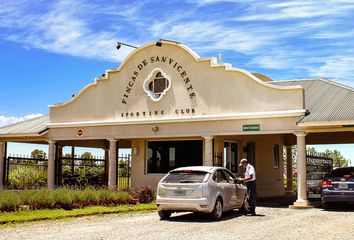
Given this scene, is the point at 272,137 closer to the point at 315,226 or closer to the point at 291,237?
the point at 315,226

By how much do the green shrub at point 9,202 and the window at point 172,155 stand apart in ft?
30.0

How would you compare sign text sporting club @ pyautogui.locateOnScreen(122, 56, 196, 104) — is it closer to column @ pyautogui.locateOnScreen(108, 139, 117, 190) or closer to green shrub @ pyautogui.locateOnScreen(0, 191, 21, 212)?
column @ pyautogui.locateOnScreen(108, 139, 117, 190)

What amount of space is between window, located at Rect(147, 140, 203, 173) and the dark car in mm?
6883

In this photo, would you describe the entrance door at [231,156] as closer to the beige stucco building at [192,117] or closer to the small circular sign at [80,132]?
the beige stucco building at [192,117]

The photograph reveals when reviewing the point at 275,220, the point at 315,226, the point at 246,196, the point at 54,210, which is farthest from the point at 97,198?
the point at 315,226

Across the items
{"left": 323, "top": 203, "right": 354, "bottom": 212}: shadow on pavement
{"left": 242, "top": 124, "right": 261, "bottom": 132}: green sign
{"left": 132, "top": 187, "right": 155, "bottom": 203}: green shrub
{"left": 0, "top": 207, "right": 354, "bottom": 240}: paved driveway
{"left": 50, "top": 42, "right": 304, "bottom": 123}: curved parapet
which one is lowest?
{"left": 323, "top": 203, "right": 354, "bottom": 212}: shadow on pavement

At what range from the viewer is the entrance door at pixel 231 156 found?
2336cm

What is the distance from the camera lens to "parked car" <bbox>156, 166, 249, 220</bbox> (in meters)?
14.2

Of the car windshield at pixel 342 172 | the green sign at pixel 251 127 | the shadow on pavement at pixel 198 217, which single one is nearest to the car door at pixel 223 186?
the shadow on pavement at pixel 198 217

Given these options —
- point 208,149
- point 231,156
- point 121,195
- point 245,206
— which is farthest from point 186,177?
point 231,156

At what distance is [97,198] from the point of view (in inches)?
727

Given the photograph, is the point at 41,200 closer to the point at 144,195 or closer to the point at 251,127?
the point at 144,195

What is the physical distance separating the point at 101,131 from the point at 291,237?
47.2 ft

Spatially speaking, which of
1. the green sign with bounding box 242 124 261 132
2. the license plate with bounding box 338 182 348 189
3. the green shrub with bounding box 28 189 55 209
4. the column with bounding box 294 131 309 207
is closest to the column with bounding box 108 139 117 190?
the green sign with bounding box 242 124 261 132
